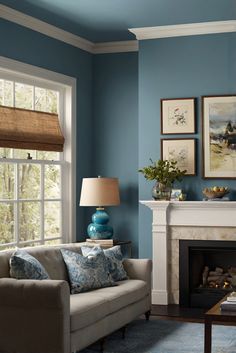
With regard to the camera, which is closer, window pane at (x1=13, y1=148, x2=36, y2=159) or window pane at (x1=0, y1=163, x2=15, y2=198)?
window pane at (x1=0, y1=163, x2=15, y2=198)

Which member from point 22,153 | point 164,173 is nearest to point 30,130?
point 22,153

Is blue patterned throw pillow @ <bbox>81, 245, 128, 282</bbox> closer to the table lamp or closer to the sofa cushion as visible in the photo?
the sofa cushion

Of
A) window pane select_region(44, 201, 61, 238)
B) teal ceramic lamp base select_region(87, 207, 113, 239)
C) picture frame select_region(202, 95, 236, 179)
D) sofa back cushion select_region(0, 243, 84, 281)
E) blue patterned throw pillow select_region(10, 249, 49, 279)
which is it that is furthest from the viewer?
teal ceramic lamp base select_region(87, 207, 113, 239)

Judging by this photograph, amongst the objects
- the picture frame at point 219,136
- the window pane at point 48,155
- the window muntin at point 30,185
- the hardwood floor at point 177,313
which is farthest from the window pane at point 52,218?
the picture frame at point 219,136

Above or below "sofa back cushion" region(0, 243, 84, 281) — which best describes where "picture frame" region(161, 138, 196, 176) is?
above

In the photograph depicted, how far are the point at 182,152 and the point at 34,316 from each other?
301cm

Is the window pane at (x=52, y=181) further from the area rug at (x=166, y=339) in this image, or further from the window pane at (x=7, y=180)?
the area rug at (x=166, y=339)

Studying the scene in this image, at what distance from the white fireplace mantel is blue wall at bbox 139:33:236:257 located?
0.19 metres

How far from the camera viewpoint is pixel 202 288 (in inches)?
282

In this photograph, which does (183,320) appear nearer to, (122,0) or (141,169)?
(141,169)

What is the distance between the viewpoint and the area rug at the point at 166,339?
5.35m

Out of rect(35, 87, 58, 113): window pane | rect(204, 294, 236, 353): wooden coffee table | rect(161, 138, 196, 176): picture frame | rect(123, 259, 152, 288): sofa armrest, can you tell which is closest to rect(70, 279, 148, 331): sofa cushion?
rect(123, 259, 152, 288): sofa armrest

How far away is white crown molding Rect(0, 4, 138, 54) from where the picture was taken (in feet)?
21.3

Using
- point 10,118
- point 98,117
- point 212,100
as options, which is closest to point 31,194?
point 10,118
